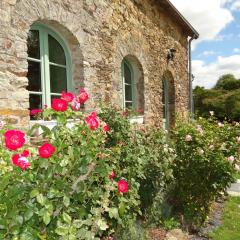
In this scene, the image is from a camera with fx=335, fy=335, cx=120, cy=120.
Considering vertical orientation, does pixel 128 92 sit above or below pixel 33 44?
below

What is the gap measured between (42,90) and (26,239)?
273cm

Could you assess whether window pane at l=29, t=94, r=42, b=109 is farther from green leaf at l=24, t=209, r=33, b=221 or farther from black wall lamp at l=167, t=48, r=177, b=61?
black wall lamp at l=167, t=48, r=177, b=61

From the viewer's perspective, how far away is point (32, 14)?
377 cm

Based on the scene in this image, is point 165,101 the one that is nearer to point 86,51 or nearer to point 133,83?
point 133,83

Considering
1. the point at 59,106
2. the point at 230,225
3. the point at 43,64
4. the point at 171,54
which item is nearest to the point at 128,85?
the point at 171,54

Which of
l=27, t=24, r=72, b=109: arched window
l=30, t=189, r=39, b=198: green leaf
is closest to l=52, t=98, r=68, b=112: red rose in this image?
l=30, t=189, r=39, b=198: green leaf

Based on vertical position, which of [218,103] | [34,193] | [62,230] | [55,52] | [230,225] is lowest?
[230,225]

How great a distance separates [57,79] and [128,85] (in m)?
2.51

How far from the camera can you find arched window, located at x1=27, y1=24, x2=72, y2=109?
4180 millimetres

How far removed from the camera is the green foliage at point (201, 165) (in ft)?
14.6

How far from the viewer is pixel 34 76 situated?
421 cm

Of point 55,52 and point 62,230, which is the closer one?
point 62,230

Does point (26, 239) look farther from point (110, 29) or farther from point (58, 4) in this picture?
point (110, 29)

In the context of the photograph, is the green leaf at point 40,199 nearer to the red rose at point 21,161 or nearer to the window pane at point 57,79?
the red rose at point 21,161
